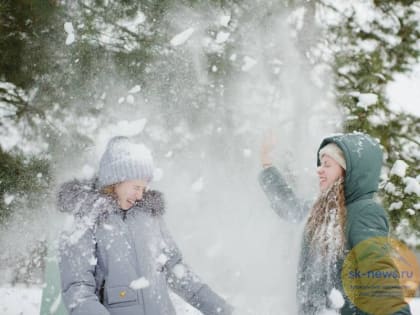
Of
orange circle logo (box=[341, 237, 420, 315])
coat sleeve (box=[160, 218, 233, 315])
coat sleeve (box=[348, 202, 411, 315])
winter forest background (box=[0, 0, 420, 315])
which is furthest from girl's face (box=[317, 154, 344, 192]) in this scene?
winter forest background (box=[0, 0, 420, 315])

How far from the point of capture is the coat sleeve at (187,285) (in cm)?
236

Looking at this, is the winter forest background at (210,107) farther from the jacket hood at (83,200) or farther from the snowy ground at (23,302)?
the jacket hood at (83,200)

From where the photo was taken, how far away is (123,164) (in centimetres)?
229

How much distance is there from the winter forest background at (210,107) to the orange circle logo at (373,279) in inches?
90.2

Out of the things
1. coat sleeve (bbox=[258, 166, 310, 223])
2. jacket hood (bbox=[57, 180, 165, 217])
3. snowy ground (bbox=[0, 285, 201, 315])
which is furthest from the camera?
snowy ground (bbox=[0, 285, 201, 315])

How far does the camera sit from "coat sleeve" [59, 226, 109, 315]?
192 cm

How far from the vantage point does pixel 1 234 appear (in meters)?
4.32

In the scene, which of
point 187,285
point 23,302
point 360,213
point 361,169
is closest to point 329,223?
point 360,213

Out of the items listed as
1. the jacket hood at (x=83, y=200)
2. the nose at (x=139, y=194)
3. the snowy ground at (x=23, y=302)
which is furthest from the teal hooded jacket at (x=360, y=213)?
the snowy ground at (x=23, y=302)

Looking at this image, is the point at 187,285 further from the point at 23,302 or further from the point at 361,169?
the point at 23,302

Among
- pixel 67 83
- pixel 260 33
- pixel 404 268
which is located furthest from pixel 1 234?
pixel 404 268

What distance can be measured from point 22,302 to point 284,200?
292 centimetres

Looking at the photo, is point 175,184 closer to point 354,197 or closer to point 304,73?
point 304,73

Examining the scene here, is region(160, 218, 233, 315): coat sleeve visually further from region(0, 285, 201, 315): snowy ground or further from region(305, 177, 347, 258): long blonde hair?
region(0, 285, 201, 315): snowy ground
